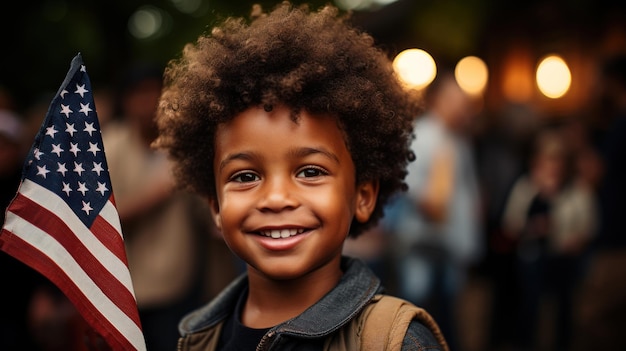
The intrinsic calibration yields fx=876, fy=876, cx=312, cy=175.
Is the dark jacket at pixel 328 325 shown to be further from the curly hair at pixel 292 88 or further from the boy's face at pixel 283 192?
the curly hair at pixel 292 88

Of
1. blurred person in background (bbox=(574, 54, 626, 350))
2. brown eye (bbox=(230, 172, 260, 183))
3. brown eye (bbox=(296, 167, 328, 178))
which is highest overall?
brown eye (bbox=(230, 172, 260, 183))

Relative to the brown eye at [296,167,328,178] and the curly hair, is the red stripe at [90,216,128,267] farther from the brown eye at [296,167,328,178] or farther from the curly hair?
the brown eye at [296,167,328,178]

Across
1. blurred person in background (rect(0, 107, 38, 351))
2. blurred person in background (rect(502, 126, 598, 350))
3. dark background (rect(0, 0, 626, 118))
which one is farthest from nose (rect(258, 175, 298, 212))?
dark background (rect(0, 0, 626, 118))

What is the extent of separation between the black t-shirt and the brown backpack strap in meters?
0.34

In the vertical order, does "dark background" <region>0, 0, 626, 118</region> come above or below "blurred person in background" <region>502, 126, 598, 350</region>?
above

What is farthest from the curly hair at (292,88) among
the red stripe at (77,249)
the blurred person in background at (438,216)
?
the blurred person in background at (438,216)

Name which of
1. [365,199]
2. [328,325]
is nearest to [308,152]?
[365,199]

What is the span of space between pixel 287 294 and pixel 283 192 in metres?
0.37

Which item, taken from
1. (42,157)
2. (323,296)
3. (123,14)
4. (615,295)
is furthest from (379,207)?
(123,14)

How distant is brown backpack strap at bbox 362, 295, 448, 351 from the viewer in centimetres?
250

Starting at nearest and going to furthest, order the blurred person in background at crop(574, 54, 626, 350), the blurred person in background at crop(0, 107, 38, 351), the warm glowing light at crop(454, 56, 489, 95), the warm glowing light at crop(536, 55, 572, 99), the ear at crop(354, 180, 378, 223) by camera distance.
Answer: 1. the ear at crop(354, 180, 378, 223)
2. the blurred person in background at crop(0, 107, 38, 351)
3. the blurred person in background at crop(574, 54, 626, 350)
4. the warm glowing light at crop(536, 55, 572, 99)
5. the warm glowing light at crop(454, 56, 489, 95)

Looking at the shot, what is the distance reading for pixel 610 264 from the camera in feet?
19.6

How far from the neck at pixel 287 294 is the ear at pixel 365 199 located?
186mm

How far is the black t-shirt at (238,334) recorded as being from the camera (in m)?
2.72
